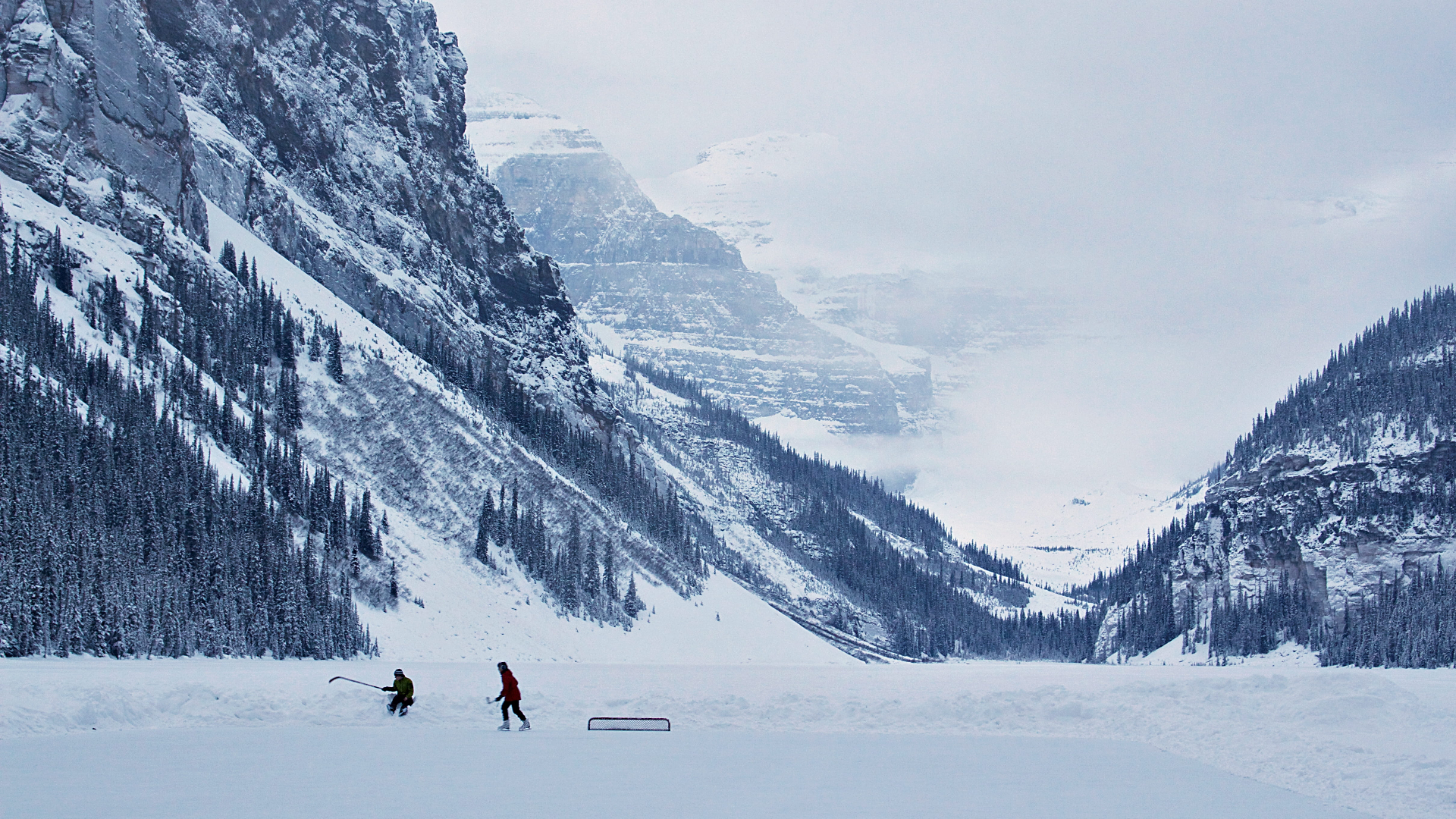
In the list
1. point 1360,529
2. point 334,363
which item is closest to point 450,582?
point 334,363

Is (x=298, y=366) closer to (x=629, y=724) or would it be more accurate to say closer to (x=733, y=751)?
(x=629, y=724)

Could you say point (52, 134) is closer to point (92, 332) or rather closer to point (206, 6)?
point (92, 332)

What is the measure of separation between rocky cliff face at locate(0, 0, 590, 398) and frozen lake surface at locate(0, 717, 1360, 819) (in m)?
100

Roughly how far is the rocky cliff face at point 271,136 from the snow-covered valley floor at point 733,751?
8490cm

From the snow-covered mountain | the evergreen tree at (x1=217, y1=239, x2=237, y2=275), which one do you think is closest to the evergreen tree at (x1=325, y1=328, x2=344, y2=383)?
the snow-covered mountain

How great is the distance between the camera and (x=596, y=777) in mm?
32219

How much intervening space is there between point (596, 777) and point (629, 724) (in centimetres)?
1221

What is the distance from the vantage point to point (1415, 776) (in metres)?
33.1

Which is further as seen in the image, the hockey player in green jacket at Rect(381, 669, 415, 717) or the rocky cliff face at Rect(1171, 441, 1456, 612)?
the rocky cliff face at Rect(1171, 441, 1456, 612)

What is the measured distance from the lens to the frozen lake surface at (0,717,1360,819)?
2764 cm

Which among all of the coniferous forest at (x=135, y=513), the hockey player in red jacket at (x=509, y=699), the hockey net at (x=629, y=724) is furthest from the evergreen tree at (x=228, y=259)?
the hockey net at (x=629, y=724)

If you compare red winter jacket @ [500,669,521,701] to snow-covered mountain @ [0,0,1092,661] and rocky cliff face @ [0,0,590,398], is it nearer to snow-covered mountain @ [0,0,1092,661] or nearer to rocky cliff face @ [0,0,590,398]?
snow-covered mountain @ [0,0,1092,661]

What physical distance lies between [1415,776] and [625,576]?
419 feet

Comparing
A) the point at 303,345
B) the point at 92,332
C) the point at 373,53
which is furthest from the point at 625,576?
the point at 373,53
